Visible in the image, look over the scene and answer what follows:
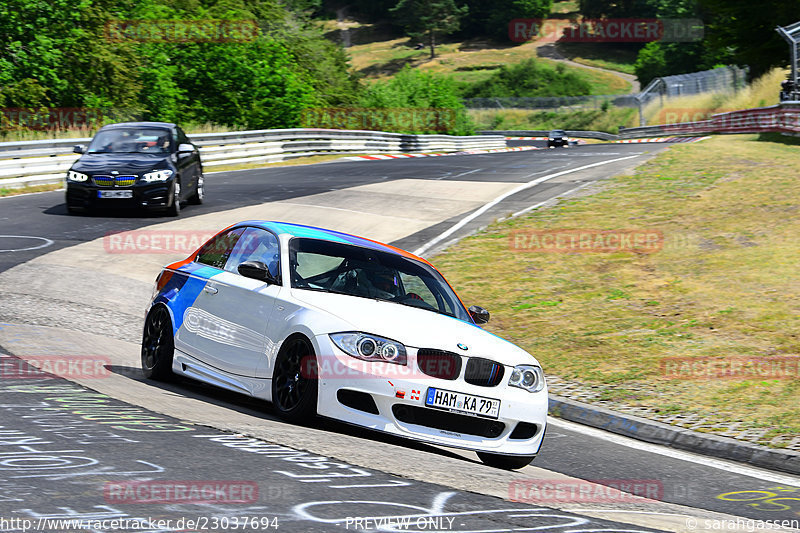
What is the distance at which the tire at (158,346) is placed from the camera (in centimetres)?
869

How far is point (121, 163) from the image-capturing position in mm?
18594

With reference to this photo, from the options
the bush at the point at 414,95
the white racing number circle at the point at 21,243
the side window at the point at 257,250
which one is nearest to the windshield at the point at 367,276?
the side window at the point at 257,250

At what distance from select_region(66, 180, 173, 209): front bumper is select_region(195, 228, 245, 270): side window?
395 inches

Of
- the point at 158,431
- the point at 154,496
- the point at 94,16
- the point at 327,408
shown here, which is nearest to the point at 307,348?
the point at 327,408

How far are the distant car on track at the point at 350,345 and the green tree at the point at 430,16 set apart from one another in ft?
483

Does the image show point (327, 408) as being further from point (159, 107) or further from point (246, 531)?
point (159, 107)

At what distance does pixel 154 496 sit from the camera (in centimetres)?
471

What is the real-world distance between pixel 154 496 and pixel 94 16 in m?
35.8

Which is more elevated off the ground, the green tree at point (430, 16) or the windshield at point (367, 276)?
the green tree at point (430, 16)

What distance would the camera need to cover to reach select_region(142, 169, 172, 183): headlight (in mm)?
18656

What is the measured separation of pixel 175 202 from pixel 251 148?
49.5 ft

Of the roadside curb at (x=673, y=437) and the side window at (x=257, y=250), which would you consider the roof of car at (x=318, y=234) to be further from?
the roadside curb at (x=673, y=437)

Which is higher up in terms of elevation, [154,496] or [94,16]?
[94,16]

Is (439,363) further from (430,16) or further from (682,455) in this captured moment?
(430,16)
